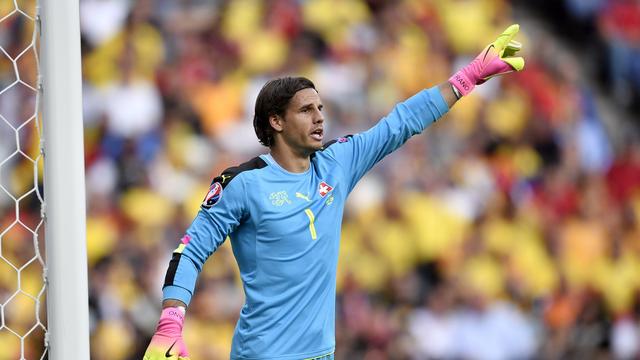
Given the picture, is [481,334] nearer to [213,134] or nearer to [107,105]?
[213,134]

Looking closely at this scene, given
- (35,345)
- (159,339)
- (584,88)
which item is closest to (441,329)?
(584,88)

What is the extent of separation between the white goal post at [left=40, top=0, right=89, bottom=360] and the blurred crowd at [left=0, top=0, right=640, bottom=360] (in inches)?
105

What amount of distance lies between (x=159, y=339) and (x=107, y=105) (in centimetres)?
383

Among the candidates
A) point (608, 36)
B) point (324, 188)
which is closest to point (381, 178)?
point (608, 36)

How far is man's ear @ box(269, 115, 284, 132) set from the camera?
3750mm

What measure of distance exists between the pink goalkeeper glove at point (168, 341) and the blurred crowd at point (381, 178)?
285 cm

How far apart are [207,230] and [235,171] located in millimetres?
251

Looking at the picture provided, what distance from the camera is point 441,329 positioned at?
727 centimetres

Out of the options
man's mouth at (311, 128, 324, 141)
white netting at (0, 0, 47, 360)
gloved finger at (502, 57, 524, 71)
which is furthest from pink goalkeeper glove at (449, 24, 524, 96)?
white netting at (0, 0, 47, 360)

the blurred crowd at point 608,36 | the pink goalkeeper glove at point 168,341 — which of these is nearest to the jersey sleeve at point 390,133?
the pink goalkeeper glove at point 168,341

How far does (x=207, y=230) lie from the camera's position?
3.49 metres

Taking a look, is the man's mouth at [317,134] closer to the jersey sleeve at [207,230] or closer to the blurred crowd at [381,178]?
the jersey sleeve at [207,230]

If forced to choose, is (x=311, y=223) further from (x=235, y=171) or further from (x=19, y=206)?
(x=19, y=206)

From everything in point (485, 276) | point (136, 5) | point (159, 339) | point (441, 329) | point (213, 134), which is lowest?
Answer: point (159, 339)
